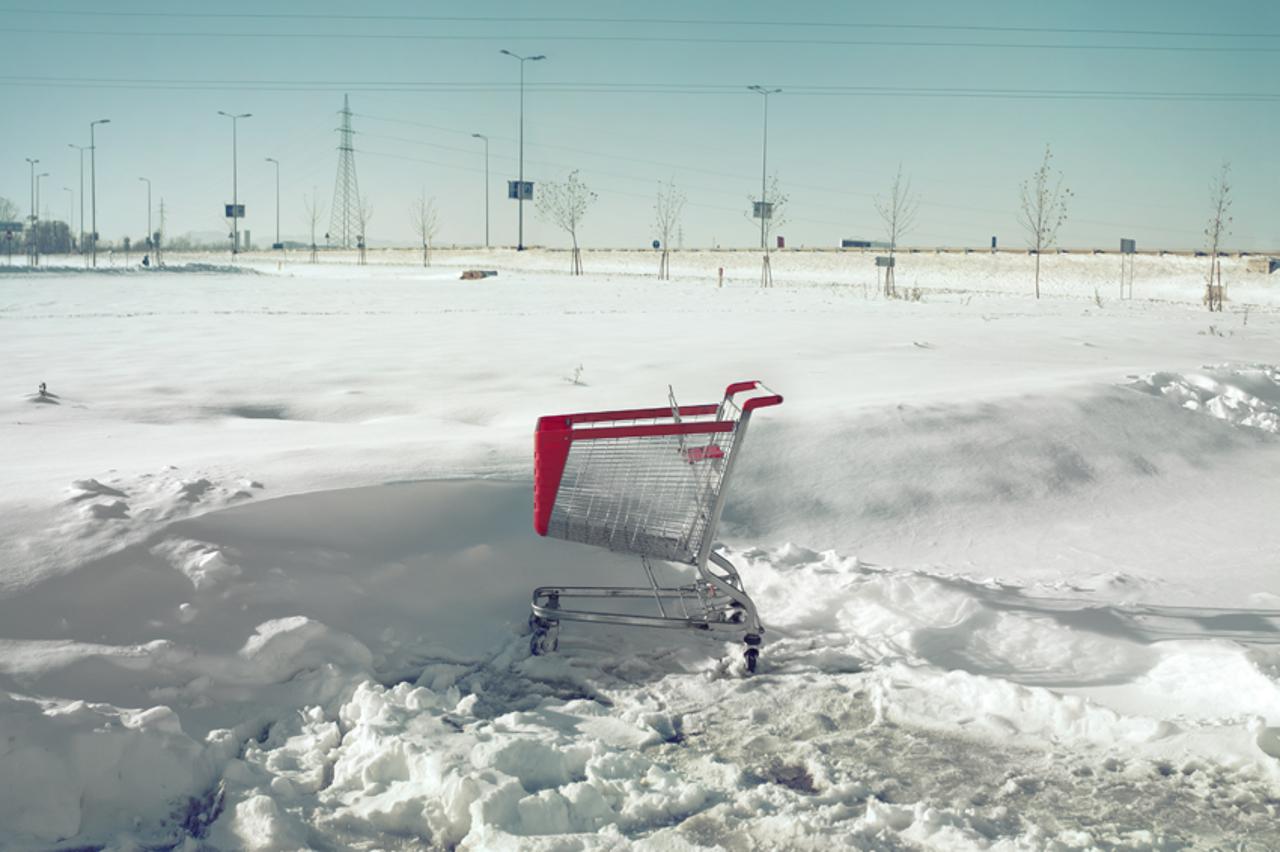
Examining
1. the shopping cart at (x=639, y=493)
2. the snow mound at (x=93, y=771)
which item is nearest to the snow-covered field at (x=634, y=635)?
the snow mound at (x=93, y=771)

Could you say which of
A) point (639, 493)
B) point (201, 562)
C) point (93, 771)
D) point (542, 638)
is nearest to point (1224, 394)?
point (639, 493)

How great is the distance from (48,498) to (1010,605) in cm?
422

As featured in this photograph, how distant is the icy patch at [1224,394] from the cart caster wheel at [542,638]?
6565mm

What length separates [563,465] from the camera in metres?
4.22

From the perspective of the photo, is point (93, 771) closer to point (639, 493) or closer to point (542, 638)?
point (542, 638)

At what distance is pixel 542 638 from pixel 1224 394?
729cm

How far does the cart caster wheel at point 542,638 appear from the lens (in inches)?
171

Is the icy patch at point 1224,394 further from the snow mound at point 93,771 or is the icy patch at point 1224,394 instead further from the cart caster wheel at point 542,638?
the snow mound at point 93,771

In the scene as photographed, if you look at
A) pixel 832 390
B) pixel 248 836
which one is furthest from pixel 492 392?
pixel 248 836

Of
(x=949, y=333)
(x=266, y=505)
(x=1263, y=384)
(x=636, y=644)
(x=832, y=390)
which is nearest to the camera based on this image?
(x=636, y=644)

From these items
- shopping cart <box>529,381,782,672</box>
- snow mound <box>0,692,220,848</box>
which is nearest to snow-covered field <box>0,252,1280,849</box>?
snow mound <box>0,692,220,848</box>

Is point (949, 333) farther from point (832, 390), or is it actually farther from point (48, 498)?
point (48, 498)

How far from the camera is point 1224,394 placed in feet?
30.1

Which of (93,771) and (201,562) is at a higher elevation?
(201,562)
